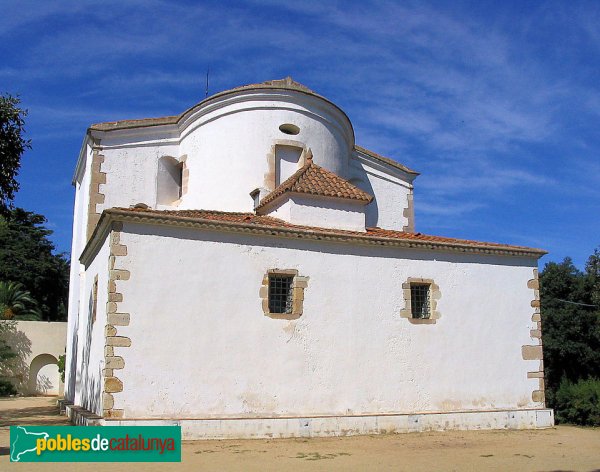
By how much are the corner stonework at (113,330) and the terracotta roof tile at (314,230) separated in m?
0.71

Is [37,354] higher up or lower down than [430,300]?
lower down

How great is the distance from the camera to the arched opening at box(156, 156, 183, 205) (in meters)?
18.0

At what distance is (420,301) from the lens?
14602 millimetres

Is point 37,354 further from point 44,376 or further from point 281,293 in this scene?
point 281,293

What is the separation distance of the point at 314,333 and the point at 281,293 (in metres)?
1.08

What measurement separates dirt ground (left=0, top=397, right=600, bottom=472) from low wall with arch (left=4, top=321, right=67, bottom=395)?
15.9m

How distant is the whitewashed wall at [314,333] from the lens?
11836mm

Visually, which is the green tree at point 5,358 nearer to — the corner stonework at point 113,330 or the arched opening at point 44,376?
the arched opening at point 44,376

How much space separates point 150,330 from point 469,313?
749 centimetres

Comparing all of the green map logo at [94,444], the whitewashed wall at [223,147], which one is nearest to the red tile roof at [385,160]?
the whitewashed wall at [223,147]

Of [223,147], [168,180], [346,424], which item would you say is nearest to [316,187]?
[223,147]

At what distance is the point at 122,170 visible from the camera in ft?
57.3

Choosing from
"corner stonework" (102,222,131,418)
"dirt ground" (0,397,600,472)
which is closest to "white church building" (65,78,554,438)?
"corner stonework" (102,222,131,418)

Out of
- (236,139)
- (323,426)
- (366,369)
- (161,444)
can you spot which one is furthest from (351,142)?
(161,444)
